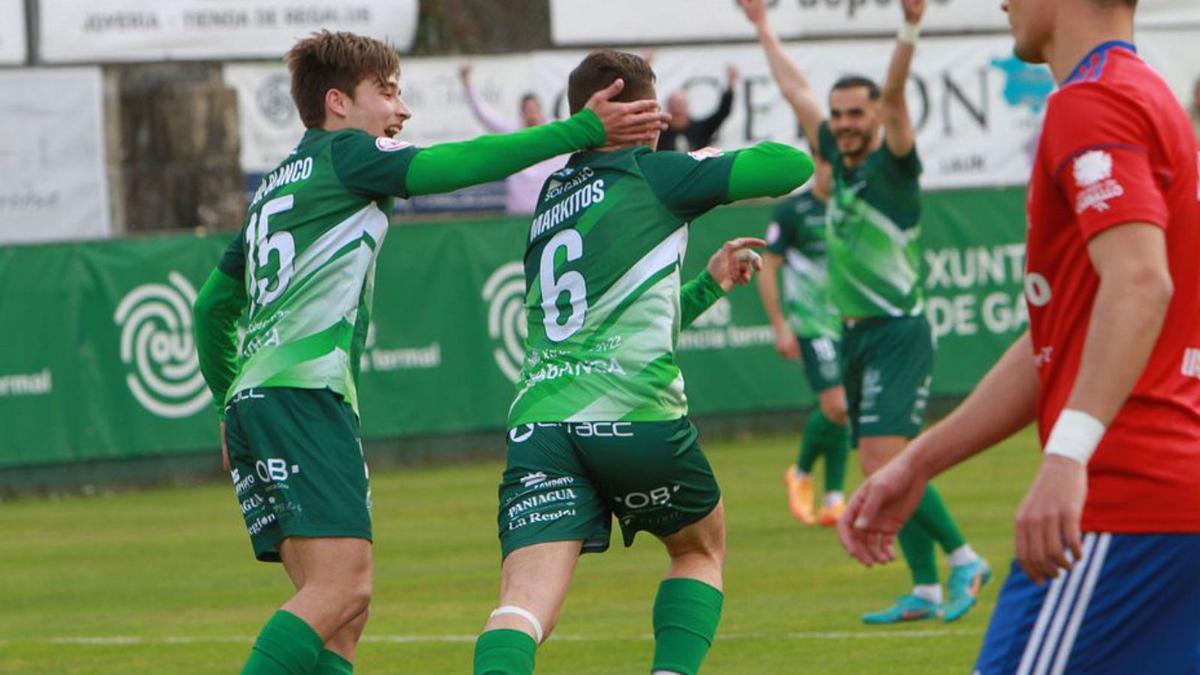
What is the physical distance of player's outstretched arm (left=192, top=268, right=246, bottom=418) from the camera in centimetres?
711

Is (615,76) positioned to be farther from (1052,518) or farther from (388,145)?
(1052,518)

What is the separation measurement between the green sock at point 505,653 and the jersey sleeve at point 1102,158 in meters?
2.23

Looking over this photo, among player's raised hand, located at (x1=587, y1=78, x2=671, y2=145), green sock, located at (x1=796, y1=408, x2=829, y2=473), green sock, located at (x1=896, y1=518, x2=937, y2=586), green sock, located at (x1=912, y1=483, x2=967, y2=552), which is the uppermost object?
player's raised hand, located at (x1=587, y1=78, x2=671, y2=145)

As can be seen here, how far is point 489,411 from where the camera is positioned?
19234mm

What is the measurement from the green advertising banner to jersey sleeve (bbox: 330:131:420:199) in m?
11.6

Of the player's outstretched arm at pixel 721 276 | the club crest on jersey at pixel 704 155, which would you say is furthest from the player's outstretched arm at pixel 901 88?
the club crest on jersey at pixel 704 155

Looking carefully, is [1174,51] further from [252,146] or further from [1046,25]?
[1046,25]

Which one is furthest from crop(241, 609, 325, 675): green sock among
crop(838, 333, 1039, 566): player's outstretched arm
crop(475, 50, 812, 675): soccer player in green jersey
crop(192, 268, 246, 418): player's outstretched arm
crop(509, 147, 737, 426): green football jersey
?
crop(838, 333, 1039, 566): player's outstretched arm

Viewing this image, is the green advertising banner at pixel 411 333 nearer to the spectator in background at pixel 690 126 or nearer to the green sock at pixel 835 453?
the spectator in background at pixel 690 126

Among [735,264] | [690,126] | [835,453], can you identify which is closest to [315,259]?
[735,264]

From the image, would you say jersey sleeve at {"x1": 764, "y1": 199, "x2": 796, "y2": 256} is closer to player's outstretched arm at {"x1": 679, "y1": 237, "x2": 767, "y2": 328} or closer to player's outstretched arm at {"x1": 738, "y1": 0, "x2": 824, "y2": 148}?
player's outstretched arm at {"x1": 738, "y1": 0, "x2": 824, "y2": 148}

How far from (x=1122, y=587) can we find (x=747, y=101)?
20652mm

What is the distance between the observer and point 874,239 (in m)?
10.8

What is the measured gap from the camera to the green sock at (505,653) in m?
5.90
